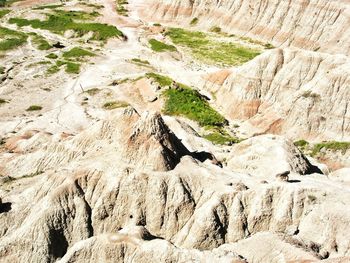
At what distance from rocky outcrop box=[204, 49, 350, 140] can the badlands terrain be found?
0.50ft

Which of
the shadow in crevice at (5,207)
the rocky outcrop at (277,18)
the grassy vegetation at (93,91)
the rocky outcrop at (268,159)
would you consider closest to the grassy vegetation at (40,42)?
the grassy vegetation at (93,91)

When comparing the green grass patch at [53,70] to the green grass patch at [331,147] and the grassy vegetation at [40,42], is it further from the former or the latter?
the green grass patch at [331,147]

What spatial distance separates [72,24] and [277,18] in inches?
1798

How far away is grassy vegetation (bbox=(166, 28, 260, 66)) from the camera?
86.9 metres

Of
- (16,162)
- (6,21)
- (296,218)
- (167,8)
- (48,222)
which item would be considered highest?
(296,218)

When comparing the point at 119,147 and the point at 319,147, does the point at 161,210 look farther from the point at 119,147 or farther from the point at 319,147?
the point at 319,147

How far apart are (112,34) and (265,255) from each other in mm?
81762

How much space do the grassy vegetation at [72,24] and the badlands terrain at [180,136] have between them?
610 millimetres

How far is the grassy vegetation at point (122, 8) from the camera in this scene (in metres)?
122

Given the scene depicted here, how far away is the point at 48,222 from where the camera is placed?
3025 cm

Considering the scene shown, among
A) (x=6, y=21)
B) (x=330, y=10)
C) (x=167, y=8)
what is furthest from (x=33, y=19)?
(x=330, y=10)

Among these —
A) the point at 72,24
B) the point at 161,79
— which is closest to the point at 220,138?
the point at 161,79

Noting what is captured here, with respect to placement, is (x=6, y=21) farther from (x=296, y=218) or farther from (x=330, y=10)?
(x=296, y=218)

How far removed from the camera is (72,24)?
10862cm
